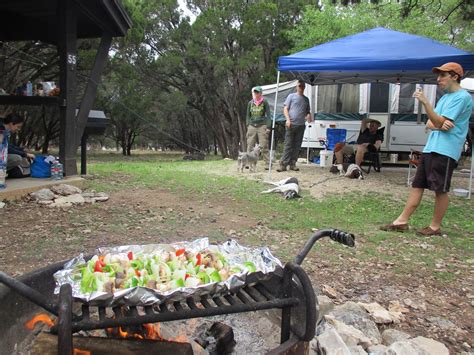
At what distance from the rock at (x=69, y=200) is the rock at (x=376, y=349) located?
4.56 meters

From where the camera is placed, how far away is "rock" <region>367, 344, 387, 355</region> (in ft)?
7.12

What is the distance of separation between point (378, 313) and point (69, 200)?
4529 millimetres

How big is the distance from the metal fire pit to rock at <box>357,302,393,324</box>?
1.07m

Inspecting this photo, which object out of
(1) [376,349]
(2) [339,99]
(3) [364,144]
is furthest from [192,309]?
(2) [339,99]

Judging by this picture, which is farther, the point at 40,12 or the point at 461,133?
the point at 40,12

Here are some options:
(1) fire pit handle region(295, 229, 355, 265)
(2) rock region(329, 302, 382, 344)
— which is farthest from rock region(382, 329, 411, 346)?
(1) fire pit handle region(295, 229, 355, 265)

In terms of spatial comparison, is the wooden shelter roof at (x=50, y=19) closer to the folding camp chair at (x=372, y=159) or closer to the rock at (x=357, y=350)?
the folding camp chair at (x=372, y=159)

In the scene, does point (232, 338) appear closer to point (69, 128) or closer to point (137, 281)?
point (137, 281)

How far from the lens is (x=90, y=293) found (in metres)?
1.54

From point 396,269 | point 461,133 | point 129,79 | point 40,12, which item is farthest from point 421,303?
point 129,79

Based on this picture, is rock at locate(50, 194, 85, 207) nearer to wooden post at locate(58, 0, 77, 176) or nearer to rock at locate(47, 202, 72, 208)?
rock at locate(47, 202, 72, 208)

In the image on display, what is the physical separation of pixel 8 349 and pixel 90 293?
1.70 ft

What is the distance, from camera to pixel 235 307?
1.54 metres

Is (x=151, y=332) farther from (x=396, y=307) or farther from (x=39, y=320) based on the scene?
(x=396, y=307)
